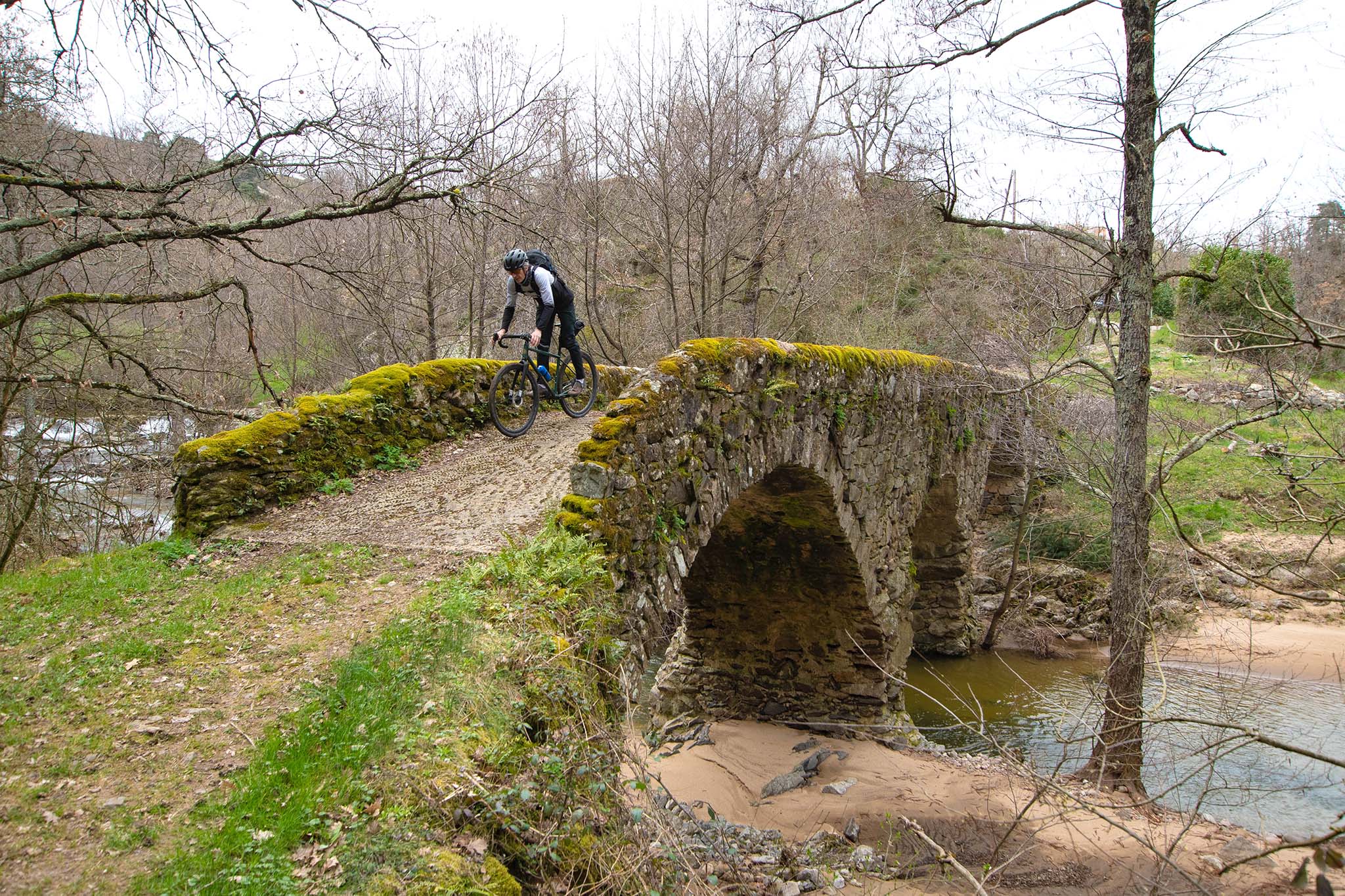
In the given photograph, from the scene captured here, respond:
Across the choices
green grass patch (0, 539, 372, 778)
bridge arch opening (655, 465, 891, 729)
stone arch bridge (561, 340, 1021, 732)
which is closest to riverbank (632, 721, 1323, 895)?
bridge arch opening (655, 465, 891, 729)

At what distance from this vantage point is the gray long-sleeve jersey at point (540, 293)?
7.41 m

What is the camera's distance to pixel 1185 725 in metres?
8.70

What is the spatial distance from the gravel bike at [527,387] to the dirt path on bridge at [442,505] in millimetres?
410

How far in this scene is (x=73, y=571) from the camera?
5.54 meters

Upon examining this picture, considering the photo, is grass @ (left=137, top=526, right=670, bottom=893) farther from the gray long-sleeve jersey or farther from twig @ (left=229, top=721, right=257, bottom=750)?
the gray long-sleeve jersey

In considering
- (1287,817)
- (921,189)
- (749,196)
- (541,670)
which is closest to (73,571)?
(541,670)

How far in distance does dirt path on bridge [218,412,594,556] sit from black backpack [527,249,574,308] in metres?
1.41

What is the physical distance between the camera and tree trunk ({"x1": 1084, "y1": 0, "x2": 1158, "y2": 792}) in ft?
25.4

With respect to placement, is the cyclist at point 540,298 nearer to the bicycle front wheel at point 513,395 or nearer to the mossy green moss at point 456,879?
the bicycle front wheel at point 513,395

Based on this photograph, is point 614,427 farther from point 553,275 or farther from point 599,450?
point 553,275

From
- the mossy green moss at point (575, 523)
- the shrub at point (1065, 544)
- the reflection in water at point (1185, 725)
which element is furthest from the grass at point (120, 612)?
the shrub at point (1065, 544)

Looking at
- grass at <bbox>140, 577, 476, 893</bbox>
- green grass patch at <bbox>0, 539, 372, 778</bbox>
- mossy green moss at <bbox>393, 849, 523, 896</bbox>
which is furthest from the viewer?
green grass patch at <bbox>0, 539, 372, 778</bbox>

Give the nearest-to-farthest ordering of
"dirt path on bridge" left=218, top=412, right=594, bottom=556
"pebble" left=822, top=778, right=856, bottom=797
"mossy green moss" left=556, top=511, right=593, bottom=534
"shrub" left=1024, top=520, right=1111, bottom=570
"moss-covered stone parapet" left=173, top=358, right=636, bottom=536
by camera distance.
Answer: "mossy green moss" left=556, top=511, right=593, bottom=534, "dirt path on bridge" left=218, top=412, right=594, bottom=556, "moss-covered stone parapet" left=173, top=358, right=636, bottom=536, "pebble" left=822, top=778, right=856, bottom=797, "shrub" left=1024, top=520, right=1111, bottom=570

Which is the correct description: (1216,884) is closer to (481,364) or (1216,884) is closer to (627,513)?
(627,513)
